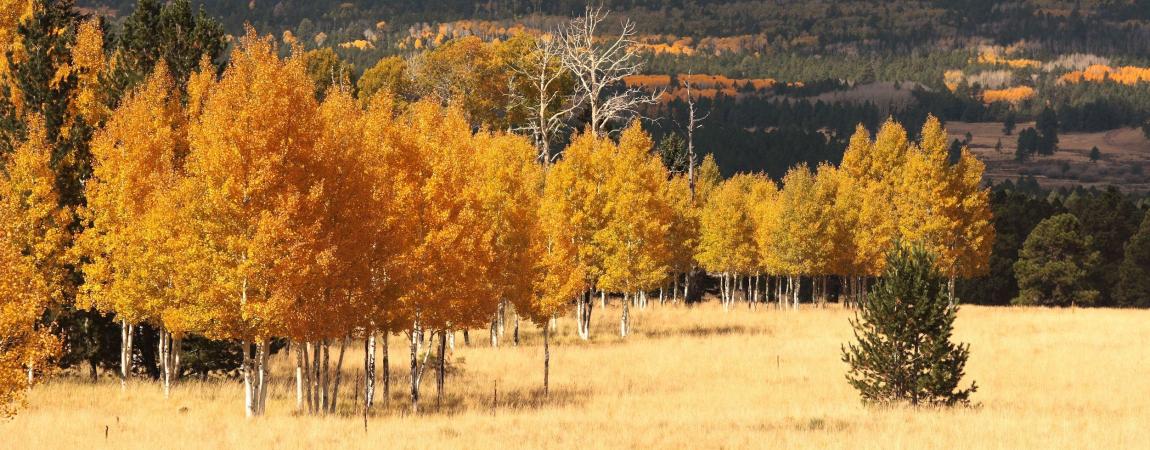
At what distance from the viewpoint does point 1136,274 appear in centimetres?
8838

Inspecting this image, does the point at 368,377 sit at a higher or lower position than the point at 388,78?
lower

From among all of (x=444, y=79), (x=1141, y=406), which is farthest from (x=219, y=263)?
(x=444, y=79)

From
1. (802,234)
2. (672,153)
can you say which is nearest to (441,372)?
(802,234)

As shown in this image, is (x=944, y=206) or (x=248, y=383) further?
(x=944, y=206)

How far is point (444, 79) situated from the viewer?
81000 millimetres

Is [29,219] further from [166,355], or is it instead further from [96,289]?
A: [166,355]

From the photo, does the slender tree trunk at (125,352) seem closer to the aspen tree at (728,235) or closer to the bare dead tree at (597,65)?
the bare dead tree at (597,65)

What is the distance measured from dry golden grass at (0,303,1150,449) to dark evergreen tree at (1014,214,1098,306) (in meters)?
30.7

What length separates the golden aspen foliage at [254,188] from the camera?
2611 cm

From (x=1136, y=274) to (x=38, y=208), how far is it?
8289cm

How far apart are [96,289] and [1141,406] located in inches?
1198

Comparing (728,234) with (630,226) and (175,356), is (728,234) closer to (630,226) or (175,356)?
(630,226)

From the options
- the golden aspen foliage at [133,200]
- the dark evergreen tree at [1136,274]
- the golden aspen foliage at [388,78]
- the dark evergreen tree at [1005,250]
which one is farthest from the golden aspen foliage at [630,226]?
the dark evergreen tree at [1136,274]

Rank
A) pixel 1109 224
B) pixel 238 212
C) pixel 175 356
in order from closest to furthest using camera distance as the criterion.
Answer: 1. pixel 238 212
2. pixel 175 356
3. pixel 1109 224
